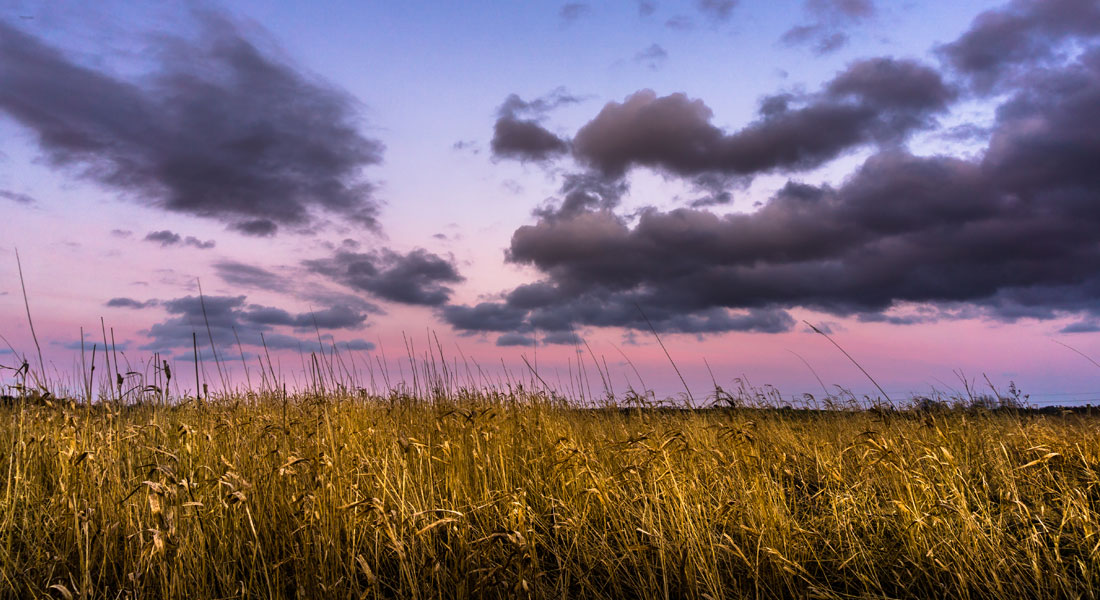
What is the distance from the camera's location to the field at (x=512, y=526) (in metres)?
2.73

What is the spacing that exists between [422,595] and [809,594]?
1.84m

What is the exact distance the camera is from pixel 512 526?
3.20 metres

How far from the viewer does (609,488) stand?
3.55 metres

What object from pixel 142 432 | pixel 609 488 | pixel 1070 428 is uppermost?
pixel 142 432

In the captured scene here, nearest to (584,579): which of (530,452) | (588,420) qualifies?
(530,452)

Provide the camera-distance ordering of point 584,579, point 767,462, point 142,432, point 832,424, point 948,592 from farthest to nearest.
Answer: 1. point 832,424
2. point 767,462
3. point 142,432
4. point 584,579
5. point 948,592

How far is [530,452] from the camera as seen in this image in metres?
4.78

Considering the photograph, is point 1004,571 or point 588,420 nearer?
point 1004,571

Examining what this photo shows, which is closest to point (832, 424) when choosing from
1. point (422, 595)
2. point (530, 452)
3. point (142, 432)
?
point (530, 452)

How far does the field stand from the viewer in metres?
2.73

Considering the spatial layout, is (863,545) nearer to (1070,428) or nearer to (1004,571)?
(1004,571)

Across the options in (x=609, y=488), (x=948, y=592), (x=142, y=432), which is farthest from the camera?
(x=142, y=432)

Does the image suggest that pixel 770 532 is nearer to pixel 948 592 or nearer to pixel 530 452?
pixel 948 592

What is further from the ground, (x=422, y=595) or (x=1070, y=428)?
(x=422, y=595)
